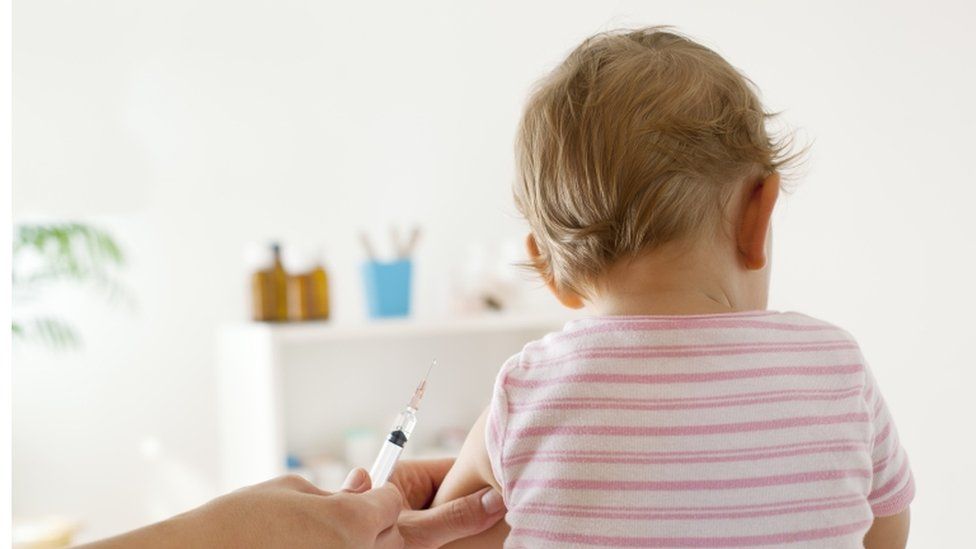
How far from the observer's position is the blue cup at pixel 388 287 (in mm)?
2305

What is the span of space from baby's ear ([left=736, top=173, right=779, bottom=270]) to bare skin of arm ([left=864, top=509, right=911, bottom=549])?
9.2 inches

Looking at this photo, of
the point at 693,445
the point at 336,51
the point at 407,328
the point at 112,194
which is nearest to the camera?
the point at 693,445

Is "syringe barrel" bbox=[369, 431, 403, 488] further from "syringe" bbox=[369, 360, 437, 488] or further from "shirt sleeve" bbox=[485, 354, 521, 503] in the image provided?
"shirt sleeve" bbox=[485, 354, 521, 503]

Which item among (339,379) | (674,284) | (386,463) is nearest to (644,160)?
(674,284)

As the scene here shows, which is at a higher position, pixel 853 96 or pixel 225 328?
pixel 853 96

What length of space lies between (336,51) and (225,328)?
0.73 m

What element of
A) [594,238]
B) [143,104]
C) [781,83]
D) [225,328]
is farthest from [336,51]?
[594,238]

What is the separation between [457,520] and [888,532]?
1.15 ft

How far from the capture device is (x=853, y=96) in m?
1.84

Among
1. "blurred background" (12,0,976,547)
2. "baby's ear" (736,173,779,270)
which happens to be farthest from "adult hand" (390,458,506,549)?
"blurred background" (12,0,976,547)

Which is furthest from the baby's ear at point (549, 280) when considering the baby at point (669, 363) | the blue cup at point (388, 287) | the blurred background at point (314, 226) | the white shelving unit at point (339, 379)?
the blue cup at point (388, 287)

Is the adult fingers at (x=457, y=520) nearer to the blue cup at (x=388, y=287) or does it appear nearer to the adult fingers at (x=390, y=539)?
the adult fingers at (x=390, y=539)

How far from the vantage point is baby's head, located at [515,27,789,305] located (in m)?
0.81

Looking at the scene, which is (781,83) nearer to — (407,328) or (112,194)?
(407,328)
